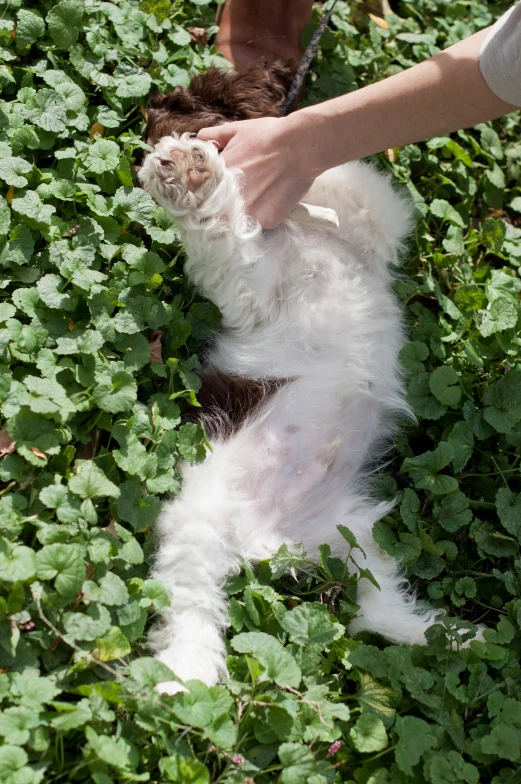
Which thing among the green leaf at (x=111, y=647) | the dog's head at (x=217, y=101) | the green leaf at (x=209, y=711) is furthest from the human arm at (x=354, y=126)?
the green leaf at (x=209, y=711)

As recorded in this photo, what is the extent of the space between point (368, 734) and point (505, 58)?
Answer: 2.25 metres

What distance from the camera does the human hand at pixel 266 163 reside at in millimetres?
2701

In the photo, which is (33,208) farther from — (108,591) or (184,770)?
(184,770)

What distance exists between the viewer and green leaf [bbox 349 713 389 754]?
233 cm

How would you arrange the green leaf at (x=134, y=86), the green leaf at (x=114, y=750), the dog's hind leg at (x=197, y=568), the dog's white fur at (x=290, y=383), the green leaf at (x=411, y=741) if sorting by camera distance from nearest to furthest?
the green leaf at (x=114, y=750) < the green leaf at (x=411, y=741) < the dog's hind leg at (x=197, y=568) < the dog's white fur at (x=290, y=383) < the green leaf at (x=134, y=86)

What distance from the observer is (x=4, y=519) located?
2.33 metres

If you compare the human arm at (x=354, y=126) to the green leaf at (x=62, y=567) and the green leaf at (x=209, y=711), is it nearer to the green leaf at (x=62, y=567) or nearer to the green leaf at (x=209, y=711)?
the green leaf at (x=62, y=567)

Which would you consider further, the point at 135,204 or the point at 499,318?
the point at 499,318

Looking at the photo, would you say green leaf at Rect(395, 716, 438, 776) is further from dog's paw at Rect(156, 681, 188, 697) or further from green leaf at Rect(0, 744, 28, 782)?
green leaf at Rect(0, 744, 28, 782)

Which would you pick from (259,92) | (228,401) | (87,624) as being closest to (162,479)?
(228,401)

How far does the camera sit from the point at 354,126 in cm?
254

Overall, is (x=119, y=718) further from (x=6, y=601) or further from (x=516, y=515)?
(x=516, y=515)

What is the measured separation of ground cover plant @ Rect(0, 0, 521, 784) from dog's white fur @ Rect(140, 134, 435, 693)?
4.1 inches

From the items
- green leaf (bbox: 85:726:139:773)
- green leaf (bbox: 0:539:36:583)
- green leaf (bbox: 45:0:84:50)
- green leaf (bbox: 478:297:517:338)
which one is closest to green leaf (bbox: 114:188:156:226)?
green leaf (bbox: 45:0:84:50)
